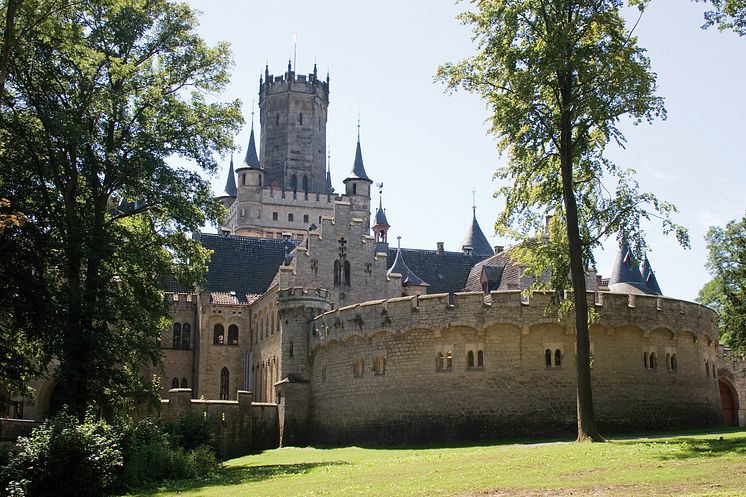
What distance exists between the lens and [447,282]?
6131cm

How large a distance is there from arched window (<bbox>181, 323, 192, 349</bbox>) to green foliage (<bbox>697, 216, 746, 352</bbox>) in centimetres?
3268

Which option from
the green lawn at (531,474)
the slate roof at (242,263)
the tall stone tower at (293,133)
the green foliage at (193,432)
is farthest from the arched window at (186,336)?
the tall stone tower at (293,133)

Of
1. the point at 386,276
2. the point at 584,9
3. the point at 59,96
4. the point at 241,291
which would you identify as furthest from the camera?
the point at 241,291

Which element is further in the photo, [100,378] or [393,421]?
[393,421]

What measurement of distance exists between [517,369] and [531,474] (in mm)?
15568

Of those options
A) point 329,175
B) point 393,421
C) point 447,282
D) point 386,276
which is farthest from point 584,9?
point 329,175

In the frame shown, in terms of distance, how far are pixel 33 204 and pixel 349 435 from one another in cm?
1685

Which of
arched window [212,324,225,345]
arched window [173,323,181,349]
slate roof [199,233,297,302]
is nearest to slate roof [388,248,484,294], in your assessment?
slate roof [199,233,297,302]

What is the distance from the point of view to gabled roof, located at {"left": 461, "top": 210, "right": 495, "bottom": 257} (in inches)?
2933

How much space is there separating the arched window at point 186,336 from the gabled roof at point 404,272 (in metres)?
13.9

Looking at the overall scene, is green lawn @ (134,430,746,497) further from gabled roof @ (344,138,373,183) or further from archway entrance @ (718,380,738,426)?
gabled roof @ (344,138,373,183)

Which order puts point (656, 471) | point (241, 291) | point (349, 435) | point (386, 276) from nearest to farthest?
point (656, 471) → point (349, 435) → point (386, 276) → point (241, 291)

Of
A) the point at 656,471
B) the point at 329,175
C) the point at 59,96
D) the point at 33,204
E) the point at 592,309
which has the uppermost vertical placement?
the point at 329,175

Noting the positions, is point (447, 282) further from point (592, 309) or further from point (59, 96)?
point (59, 96)
